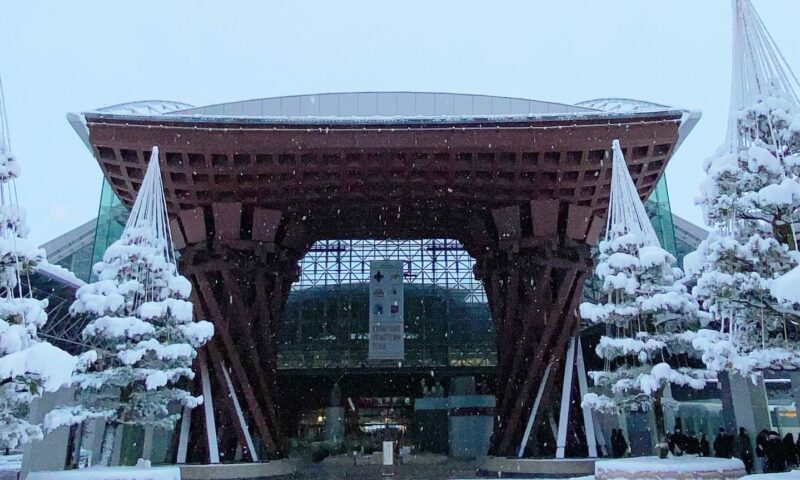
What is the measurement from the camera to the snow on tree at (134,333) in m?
14.1

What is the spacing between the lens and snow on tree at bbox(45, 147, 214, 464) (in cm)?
1405

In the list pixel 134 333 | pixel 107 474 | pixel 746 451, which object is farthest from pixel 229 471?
pixel 746 451

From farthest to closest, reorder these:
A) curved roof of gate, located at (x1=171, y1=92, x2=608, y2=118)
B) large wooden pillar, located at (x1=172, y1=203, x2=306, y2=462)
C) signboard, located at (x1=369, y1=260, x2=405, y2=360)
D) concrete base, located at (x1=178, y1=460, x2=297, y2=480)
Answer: signboard, located at (x1=369, y1=260, x2=405, y2=360) → curved roof of gate, located at (x1=171, y1=92, x2=608, y2=118) → large wooden pillar, located at (x1=172, y1=203, x2=306, y2=462) → concrete base, located at (x1=178, y1=460, x2=297, y2=480)

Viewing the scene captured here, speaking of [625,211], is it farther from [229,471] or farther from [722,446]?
[229,471]

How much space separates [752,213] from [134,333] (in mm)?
11691

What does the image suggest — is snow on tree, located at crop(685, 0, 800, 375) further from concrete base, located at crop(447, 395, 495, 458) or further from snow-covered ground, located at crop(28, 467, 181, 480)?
concrete base, located at crop(447, 395, 495, 458)

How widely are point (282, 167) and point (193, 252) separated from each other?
449 centimetres

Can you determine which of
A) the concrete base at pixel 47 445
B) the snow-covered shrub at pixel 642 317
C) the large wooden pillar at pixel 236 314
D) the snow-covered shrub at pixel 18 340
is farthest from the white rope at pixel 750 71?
the large wooden pillar at pixel 236 314

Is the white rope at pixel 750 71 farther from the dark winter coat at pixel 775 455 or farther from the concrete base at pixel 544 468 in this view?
the concrete base at pixel 544 468

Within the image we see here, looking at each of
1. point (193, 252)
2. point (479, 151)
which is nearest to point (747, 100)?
point (479, 151)

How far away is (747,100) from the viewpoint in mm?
11773

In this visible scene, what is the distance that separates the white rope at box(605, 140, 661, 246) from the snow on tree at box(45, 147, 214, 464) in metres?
9.74

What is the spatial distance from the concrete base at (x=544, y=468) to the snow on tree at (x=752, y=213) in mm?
10831

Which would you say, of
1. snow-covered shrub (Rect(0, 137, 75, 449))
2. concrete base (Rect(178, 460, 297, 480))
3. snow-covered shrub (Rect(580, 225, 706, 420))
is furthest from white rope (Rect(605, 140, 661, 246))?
concrete base (Rect(178, 460, 297, 480))
